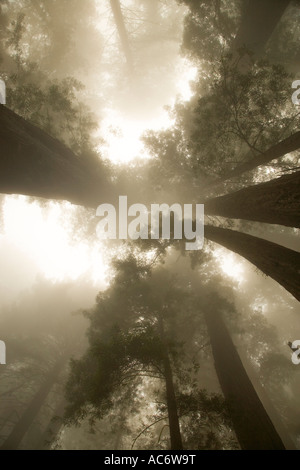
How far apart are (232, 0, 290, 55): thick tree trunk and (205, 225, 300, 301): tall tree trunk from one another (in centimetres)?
1071

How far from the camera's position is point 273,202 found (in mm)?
4871

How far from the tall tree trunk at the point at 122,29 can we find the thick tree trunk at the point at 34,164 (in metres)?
19.3

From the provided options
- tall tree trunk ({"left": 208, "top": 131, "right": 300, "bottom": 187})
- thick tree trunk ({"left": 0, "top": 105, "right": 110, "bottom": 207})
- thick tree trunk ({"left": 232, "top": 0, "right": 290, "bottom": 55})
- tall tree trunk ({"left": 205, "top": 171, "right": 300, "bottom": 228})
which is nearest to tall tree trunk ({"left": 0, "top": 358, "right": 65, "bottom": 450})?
thick tree trunk ({"left": 0, "top": 105, "right": 110, "bottom": 207})

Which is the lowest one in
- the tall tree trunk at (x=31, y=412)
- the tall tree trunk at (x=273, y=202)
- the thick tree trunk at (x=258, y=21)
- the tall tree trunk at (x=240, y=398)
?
the tall tree trunk at (x=31, y=412)

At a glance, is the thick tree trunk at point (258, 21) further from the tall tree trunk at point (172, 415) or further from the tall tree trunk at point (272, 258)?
the tall tree trunk at point (172, 415)

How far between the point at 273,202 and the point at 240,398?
679cm

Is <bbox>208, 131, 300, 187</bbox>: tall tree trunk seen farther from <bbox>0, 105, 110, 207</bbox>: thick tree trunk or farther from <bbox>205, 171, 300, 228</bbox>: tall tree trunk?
<bbox>0, 105, 110, 207</bbox>: thick tree trunk

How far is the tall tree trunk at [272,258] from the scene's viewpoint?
433cm

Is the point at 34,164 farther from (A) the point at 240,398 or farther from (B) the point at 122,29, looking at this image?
(B) the point at 122,29

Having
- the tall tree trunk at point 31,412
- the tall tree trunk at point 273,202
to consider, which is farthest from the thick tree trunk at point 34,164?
the tall tree trunk at point 31,412

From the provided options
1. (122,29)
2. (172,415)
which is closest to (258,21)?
(122,29)

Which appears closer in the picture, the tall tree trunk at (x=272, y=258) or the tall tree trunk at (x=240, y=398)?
the tall tree trunk at (x=272, y=258)

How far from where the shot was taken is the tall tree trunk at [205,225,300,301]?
4.33 meters
